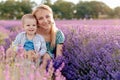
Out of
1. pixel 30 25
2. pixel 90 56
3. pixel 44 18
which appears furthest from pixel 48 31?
pixel 90 56

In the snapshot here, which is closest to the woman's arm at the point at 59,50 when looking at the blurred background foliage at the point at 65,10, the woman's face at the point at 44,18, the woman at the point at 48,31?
the woman at the point at 48,31

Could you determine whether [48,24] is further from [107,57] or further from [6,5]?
[6,5]

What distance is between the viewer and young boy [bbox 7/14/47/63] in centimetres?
486

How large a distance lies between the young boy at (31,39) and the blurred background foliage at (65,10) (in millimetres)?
45573

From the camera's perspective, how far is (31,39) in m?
5.02

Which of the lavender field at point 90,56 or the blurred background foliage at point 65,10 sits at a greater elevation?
the lavender field at point 90,56

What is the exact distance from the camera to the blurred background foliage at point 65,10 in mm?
52000

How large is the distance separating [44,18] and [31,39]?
303 millimetres

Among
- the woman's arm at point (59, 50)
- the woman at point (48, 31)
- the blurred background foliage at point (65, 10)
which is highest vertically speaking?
the woman at point (48, 31)

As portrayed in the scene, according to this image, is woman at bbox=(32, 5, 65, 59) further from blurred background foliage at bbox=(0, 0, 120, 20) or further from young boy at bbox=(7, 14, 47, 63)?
blurred background foliage at bbox=(0, 0, 120, 20)

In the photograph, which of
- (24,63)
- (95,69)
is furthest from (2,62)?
(95,69)

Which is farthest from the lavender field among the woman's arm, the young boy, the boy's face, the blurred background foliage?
the blurred background foliage

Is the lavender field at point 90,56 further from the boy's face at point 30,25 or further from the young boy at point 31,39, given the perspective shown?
the boy's face at point 30,25

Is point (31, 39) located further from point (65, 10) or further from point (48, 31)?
point (65, 10)
